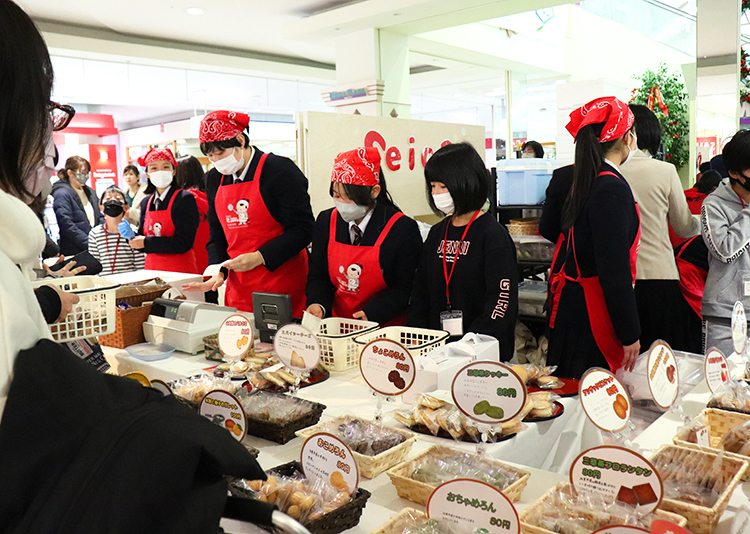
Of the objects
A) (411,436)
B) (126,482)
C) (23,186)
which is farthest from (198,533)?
(411,436)

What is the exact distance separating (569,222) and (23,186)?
2.02 m

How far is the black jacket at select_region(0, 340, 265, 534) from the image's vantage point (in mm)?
625

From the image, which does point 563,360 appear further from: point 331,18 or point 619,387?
point 331,18

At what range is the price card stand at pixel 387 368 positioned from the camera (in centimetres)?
169

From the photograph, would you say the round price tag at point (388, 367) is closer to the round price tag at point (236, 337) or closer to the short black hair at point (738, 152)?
the round price tag at point (236, 337)

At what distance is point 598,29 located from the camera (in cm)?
1152

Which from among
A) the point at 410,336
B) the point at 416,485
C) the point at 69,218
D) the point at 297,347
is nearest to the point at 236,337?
the point at 297,347

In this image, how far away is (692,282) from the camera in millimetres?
3379

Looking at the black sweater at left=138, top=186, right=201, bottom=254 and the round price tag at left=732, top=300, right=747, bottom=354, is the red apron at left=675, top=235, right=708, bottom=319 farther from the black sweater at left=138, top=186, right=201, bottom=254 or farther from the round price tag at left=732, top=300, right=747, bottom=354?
the black sweater at left=138, top=186, right=201, bottom=254

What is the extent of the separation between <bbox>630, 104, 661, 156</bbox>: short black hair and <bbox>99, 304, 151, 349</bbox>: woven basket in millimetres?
2641

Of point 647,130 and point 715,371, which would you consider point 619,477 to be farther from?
point 647,130

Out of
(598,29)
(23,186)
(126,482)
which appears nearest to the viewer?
(126,482)

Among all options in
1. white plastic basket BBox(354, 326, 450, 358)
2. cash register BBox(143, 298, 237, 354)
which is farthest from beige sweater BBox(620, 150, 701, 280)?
cash register BBox(143, 298, 237, 354)

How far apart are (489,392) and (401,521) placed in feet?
1.36
